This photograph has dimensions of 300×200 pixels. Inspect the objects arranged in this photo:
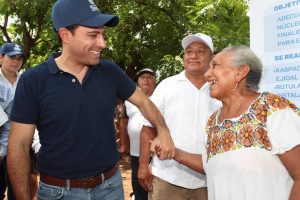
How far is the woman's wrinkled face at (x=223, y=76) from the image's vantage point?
2.53 m

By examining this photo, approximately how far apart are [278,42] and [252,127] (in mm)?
1352

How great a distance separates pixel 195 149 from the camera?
3582 mm

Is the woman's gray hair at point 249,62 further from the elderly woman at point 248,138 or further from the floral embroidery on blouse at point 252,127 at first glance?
the floral embroidery on blouse at point 252,127

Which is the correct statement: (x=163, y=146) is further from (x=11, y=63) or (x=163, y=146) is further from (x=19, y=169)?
(x=11, y=63)

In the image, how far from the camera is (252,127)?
2.31 m

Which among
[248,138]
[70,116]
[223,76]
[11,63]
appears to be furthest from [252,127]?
[11,63]

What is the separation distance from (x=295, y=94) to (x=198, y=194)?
117 centimetres

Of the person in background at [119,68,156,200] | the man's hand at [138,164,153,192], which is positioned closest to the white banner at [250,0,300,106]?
the man's hand at [138,164,153,192]

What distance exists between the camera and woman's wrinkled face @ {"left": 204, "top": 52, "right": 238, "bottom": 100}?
8.31 feet

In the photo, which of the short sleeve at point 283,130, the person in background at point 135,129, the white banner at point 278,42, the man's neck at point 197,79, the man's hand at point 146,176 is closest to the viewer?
the short sleeve at point 283,130

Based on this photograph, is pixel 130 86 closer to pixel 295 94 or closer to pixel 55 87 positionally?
pixel 55 87

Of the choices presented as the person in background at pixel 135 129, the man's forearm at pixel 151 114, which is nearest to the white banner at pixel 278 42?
the man's forearm at pixel 151 114

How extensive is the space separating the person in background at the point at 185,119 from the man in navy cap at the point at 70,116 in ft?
3.36

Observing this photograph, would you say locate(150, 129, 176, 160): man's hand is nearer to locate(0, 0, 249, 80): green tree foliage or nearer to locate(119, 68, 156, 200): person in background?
locate(119, 68, 156, 200): person in background
